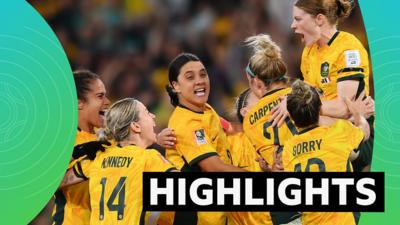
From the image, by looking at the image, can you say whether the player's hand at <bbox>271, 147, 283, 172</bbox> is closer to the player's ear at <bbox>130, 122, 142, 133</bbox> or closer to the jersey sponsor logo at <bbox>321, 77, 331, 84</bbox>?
the jersey sponsor logo at <bbox>321, 77, 331, 84</bbox>

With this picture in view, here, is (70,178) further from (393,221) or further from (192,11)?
(393,221)

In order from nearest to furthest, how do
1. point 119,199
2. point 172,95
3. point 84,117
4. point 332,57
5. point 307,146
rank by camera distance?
point 119,199 → point 307,146 → point 332,57 → point 172,95 → point 84,117

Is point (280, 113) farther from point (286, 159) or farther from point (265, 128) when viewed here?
point (286, 159)

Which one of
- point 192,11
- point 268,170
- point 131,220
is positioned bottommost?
point 131,220

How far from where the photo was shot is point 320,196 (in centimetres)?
759

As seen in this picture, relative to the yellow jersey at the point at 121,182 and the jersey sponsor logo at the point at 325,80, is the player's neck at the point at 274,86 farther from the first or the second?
the yellow jersey at the point at 121,182

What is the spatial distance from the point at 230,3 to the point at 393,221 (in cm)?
200

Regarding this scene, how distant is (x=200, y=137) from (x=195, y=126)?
3.5 inches

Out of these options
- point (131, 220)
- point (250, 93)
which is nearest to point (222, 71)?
point (250, 93)

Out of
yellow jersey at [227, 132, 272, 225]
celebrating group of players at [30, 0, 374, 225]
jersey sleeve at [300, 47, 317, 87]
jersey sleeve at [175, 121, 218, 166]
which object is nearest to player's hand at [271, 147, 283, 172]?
celebrating group of players at [30, 0, 374, 225]

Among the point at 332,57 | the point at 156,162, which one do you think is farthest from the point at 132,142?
the point at 332,57

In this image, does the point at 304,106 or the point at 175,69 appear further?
the point at 175,69

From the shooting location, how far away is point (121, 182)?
734 cm

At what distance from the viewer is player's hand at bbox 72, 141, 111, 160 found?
24.7ft
